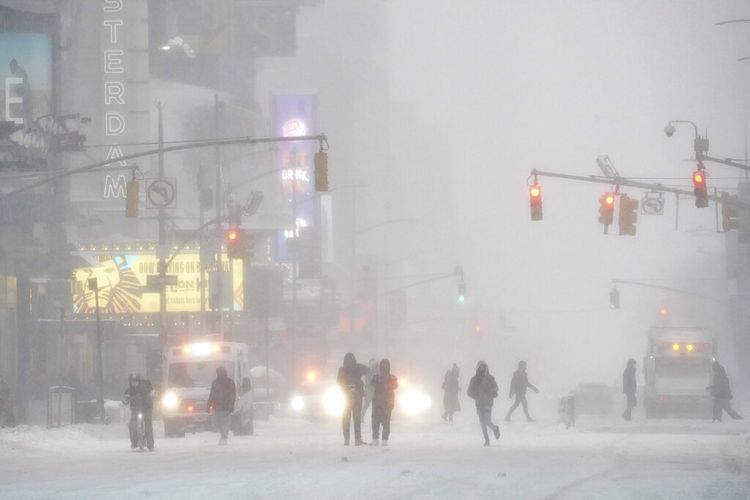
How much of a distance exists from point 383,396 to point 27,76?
2537 cm

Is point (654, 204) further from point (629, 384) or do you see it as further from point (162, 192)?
point (162, 192)

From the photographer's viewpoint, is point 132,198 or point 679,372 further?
point 679,372

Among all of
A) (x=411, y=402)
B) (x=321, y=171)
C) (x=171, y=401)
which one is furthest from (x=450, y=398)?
(x=321, y=171)

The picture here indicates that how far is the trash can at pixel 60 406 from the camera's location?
38278 mm

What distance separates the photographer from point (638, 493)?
17438 millimetres

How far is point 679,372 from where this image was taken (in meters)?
50.2

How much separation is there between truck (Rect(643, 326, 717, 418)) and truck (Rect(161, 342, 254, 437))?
57.3 feet

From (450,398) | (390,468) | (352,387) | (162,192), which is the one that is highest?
(162,192)

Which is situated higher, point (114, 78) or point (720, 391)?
point (114, 78)

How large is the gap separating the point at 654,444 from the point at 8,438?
43.5ft

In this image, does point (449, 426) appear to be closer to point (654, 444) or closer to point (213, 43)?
point (654, 444)

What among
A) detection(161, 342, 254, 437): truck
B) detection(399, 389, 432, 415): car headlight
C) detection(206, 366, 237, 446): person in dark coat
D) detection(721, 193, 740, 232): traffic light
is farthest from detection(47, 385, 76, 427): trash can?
detection(721, 193, 740, 232): traffic light

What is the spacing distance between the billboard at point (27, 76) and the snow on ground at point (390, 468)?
17.3 m

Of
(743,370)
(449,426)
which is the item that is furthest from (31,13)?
(743,370)
